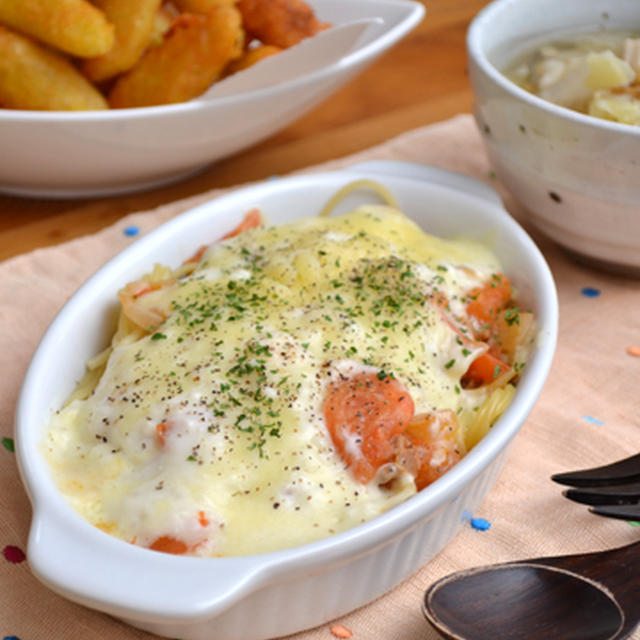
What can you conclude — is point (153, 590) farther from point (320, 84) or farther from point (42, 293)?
point (320, 84)

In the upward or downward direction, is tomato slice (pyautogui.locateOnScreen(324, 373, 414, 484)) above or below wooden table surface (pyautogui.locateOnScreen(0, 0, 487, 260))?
above

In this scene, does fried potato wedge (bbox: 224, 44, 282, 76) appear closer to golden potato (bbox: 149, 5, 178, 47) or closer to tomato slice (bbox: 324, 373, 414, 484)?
golden potato (bbox: 149, 5, 178, 47)

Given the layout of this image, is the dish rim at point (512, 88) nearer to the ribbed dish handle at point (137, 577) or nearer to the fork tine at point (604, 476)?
the fork tine at point (604, 476)

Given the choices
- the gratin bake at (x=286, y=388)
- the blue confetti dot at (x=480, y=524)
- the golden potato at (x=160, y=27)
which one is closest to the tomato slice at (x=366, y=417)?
the gratin bake at (x=286, y=388)

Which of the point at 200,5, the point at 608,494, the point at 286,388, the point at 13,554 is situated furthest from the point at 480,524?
the point at 200,5

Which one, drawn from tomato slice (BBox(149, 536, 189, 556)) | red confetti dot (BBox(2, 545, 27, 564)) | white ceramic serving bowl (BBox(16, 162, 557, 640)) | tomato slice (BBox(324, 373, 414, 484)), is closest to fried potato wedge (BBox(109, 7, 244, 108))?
white ceramic serving bowl (BBox(16, 162, 557, 640))

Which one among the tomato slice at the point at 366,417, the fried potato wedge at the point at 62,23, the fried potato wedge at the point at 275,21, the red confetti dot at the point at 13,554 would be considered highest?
the fried potato wedge at the point at 62,23
